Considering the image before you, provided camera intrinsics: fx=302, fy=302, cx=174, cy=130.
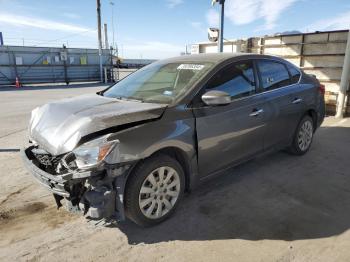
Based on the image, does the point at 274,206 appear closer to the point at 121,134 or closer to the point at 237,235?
the point at 237,235

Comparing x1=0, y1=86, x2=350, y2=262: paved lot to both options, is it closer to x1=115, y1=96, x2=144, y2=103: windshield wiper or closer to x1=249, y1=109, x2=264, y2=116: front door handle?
x1=249, y1=109, x2=264, y2=116: front door handle

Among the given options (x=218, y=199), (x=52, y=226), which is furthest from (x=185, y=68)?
(x=52, y=226)

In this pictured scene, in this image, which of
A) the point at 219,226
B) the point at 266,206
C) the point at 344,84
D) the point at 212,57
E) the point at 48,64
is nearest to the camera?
the point at 219,226

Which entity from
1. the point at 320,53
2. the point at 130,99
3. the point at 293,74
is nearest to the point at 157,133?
the point at 130,99

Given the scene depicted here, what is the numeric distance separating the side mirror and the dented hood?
0.47m

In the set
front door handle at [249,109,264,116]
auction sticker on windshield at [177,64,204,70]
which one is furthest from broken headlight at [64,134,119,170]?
front door handle at [249,109,264,116]

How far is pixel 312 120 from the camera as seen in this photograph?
207 inches

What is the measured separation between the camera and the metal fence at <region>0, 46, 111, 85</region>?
21.7 metres

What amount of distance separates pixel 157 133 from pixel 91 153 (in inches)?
25.5

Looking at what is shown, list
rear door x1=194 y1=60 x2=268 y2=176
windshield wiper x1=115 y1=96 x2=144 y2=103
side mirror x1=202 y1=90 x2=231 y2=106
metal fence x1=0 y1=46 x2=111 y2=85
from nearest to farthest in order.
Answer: side mirror x1=202 y1=90 x2=231 y2=106 → rear door x1=194 y1=60 x2=268 y2=176 → windshield wiper x1=115 y1=96 x2=144 y2=103 → metal fence x1=0 y1=46 x2=111 y2=85

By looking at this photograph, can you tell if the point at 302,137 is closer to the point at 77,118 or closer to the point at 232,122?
the point at 232,122

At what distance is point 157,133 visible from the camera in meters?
2.88

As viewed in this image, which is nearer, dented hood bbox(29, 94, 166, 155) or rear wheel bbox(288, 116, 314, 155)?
dented hood bbox(29, 94, 166, 155)

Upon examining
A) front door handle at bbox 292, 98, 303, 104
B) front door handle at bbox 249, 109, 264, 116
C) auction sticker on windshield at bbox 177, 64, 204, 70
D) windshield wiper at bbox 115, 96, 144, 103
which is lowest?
front door handle at bbox 249, 109, 264, 116
